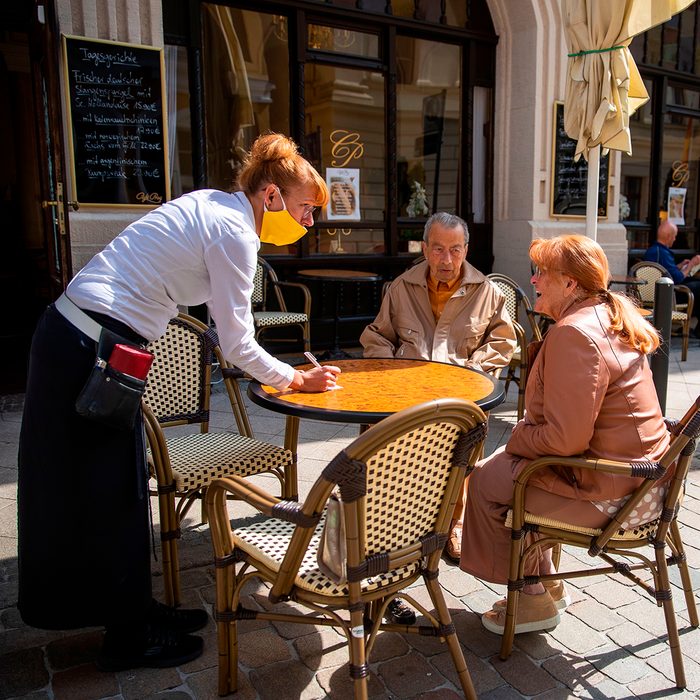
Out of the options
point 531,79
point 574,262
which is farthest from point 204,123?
point 574,262

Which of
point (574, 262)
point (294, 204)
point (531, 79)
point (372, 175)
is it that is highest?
point (531, 79)

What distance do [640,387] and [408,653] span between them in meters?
1.18

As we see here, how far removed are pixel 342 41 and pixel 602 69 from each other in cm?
324

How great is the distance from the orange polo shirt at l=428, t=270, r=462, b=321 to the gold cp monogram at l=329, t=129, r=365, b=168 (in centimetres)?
433

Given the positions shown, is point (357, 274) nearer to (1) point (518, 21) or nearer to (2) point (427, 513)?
(1) point (518, 21)

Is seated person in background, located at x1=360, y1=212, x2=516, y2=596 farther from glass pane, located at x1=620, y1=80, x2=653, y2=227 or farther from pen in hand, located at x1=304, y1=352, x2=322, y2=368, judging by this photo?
glass pane, located at x1=620, y1=80, x2=653, y2=227

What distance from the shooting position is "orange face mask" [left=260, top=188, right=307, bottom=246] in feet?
8.05

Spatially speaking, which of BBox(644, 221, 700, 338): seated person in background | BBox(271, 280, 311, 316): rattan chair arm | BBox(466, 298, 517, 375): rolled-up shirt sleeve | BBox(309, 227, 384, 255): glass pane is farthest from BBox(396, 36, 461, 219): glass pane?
BBox(466, 298, 517, 375): rolled-up shirt sleeve

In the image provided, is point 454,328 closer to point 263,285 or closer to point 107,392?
point 107,392

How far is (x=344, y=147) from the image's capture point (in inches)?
298

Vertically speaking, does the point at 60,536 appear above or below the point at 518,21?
below

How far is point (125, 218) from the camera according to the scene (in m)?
5.47

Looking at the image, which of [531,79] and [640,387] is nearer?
[640,387]

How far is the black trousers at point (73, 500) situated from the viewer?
2.08 metres
